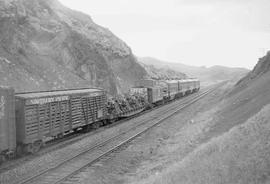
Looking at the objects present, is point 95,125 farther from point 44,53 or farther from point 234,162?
point 44,53

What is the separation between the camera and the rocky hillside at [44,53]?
35312mm

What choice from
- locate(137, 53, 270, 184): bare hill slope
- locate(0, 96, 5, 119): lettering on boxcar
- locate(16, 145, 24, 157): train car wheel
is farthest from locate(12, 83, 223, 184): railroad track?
locate(137, 53, 270, 184): bare hill slope

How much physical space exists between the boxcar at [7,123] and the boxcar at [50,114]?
0.96 meters

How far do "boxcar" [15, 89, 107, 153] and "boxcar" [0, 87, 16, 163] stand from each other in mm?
961

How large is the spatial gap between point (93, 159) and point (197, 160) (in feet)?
19.8

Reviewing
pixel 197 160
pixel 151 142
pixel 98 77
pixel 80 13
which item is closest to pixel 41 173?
pixel 197 160

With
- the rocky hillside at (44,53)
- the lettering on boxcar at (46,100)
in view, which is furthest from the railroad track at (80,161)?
the rocky hillside at (44,53)

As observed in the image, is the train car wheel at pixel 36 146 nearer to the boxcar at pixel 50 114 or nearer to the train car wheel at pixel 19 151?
the boxcar at pixel 50 114

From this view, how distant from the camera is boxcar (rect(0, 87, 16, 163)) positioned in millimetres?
14453

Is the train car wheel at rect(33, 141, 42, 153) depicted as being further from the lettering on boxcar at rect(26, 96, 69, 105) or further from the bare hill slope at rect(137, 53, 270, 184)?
the bare hill slope at rect(137, 53, 270, 184)

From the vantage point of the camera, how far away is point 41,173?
13711mm

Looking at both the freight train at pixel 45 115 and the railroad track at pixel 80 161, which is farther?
the freight train at pixel 45 115

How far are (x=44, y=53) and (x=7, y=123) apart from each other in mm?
28793

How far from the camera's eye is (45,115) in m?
18.1
